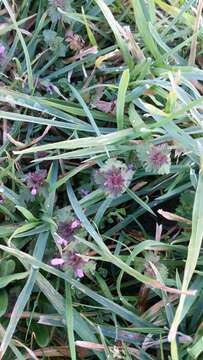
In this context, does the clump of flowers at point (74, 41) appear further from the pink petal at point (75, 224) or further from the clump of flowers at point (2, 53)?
the pink petal at point (75, 224)

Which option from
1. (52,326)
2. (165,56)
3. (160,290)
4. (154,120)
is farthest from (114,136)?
(52,326)

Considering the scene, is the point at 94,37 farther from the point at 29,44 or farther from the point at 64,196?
the point at 64,196

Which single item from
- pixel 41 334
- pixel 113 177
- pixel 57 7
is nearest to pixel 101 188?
pixel 113 177

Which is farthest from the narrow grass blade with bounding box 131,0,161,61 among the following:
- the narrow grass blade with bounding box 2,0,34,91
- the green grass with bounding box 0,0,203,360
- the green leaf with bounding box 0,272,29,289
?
the green leaf with bounding box 0,272,29,289

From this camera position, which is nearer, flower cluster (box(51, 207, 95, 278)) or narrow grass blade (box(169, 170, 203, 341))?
narrow grass blade (box(169, 170, 203, 341))

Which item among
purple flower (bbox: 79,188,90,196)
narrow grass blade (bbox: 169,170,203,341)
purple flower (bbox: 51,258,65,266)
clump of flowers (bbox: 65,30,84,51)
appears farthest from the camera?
clump of flowers (bbox: 65,30,84,51)

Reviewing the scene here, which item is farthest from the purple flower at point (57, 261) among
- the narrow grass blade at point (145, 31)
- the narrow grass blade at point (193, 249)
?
the narrow grass blade at point (145, 31)

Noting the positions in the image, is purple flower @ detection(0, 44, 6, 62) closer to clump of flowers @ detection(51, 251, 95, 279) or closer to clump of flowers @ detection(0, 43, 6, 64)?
clump of flowers @ detection(0, 43, 6, 64)

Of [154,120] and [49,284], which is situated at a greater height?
[154,120]

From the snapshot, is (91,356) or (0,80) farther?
(0,80)
